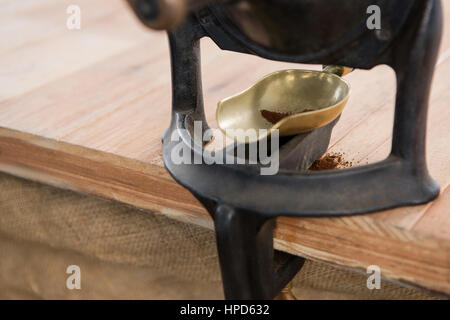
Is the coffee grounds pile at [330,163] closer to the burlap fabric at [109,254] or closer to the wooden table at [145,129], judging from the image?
the wooden table at [145,129]

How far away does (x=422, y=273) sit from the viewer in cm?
79

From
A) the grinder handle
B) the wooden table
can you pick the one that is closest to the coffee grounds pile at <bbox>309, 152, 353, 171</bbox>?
the wooden table

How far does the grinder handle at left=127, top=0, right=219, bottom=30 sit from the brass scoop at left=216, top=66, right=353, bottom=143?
31cm

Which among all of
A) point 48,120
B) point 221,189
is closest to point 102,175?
point 48,120

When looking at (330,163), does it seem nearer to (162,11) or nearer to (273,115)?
(273,115)

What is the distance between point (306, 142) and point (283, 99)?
87 millimetres

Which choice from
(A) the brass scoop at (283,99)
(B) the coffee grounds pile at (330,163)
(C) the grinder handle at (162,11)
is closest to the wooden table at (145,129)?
(B) the coffee grounds pile at (330,163)

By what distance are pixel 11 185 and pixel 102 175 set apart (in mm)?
318

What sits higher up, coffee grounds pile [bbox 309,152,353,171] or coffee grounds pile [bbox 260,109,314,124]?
coffee grounds pile [bbox 260,109,314,124]

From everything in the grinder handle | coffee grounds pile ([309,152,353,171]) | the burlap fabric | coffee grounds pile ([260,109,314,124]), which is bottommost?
the burlap fabric

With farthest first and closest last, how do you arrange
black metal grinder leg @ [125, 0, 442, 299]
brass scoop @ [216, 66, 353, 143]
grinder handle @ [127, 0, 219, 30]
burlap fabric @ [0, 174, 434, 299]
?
burlap fabric @ [0, 174, 434, 299] < brass scoop @ [216, 66, 353, 143] < black metal grinder leg @ [125, 0, 442, 299] < grinder handle @ [127, 0, 219, 30]

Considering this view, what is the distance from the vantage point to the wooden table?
0.80 meters

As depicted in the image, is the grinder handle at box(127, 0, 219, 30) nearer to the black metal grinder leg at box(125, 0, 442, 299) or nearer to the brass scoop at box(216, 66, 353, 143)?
the black metal grinder leg at box(125, 0, 442, 299)

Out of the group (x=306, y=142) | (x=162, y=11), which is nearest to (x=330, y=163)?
(x=306, y=142)
